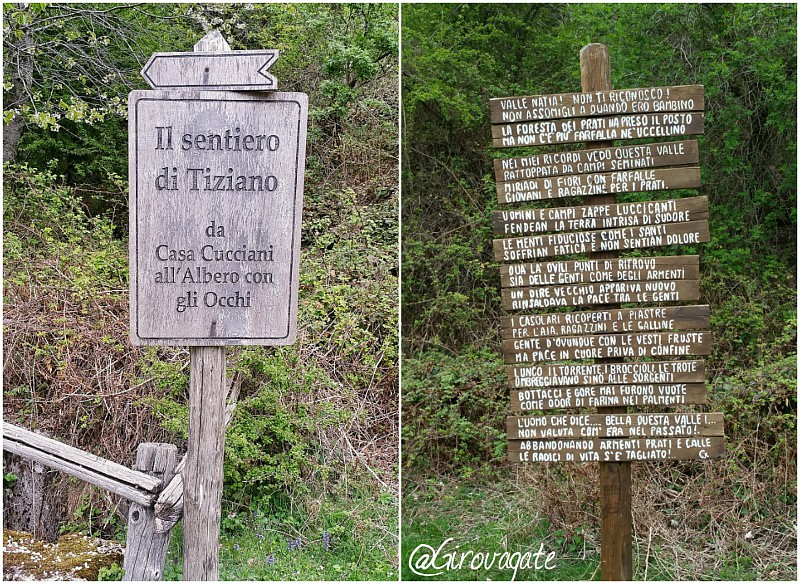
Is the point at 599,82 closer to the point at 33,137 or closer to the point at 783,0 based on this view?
the point at 783,0

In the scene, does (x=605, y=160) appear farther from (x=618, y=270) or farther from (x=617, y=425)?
(x=617, y=425)

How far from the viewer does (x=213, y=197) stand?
9.75 ft

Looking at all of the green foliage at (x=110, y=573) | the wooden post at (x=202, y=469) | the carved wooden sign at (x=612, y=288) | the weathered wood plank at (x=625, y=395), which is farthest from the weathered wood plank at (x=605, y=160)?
the green foliage at (x=110, y=573)

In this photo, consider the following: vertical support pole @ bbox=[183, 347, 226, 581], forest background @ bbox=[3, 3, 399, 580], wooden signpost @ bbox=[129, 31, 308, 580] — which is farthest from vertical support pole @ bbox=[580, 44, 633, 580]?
vertical support pole @ bbox=[183, 347, 226, 581]

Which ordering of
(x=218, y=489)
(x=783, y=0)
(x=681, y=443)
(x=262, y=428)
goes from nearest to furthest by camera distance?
(x=218, y=489) < (x=681, y=443) < (x=262, y=428) < (x=783, y=0)

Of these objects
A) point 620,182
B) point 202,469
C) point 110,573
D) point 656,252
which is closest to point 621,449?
point 620,182

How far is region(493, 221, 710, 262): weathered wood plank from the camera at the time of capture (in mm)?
3693

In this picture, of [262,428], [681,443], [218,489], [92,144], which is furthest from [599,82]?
[92,144]

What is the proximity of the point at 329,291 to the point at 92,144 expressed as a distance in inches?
128

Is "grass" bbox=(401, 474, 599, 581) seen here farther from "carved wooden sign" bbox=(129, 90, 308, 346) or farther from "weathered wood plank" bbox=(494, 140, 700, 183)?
"carved wooden sign" bbox=(129, 90, 308, 346)

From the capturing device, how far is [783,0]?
19.8 ft

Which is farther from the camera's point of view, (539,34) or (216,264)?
(539,34)

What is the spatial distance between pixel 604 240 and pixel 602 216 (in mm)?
130

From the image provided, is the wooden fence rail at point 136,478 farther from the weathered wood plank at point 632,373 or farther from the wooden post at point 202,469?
the weathered wood plank at point 632,373
